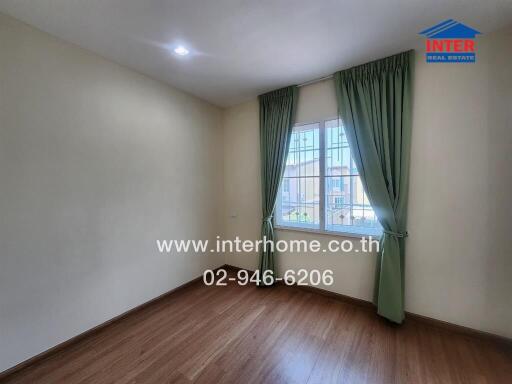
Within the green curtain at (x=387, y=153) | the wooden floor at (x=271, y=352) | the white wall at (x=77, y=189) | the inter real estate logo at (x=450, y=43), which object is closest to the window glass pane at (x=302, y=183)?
the green curtain at (x=387, y=153)

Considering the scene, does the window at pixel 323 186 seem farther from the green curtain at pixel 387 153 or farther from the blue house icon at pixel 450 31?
the blue house icon at pixel 450 31

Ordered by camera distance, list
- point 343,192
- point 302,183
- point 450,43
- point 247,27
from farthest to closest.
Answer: point 302,183 < point 343,192 < point 450,43 < point 247,27

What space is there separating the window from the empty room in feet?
0.08

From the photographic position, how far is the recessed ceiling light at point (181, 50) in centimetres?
189

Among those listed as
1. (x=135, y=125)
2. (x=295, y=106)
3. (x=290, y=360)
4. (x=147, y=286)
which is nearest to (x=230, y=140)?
(x=295, y=106)

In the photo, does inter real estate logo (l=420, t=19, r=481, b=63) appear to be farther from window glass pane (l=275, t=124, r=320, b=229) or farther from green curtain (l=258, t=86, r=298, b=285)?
green curtain (l=258, t=86, r=298, b=285)

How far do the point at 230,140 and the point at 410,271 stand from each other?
2.92m

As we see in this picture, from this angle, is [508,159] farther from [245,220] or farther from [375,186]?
[245,220]

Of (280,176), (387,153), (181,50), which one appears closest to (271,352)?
(280,176)

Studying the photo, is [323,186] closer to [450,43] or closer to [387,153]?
[387,153]

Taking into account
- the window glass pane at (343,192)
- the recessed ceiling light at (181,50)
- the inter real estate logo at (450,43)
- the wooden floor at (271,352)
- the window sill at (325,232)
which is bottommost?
the wooden floor at (271,352)

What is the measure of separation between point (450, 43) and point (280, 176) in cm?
205

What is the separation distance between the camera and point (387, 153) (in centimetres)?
203

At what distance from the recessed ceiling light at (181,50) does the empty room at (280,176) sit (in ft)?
0.09
